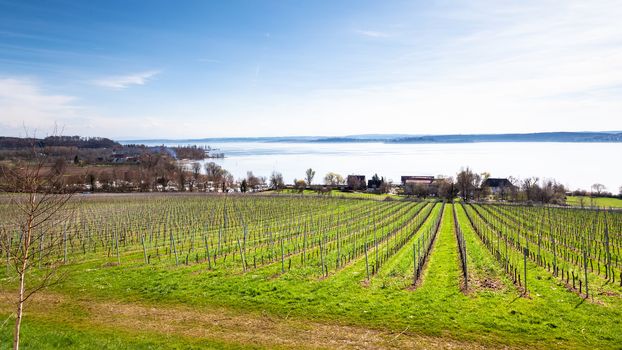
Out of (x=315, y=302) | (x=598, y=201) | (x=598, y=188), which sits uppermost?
(x=598, y=188)

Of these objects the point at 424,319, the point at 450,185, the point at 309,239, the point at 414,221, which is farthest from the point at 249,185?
the point at 424,319

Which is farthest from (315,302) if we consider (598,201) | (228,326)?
(598,201)

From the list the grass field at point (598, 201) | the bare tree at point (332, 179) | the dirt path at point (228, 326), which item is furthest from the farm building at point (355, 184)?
the dirt path at point (228, 326)

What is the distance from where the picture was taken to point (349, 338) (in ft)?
42.3

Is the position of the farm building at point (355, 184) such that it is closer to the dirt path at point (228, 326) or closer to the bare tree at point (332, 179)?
the bare tree at point (332, 179)

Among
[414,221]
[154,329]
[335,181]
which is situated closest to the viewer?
[154,329]

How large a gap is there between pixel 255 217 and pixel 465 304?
32792 millimetres

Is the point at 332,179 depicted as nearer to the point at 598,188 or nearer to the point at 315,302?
the point at 598,188

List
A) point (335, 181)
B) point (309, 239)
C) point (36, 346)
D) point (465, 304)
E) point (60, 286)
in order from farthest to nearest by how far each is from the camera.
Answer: point (335, 181), point (309, 239), point (60, 286), point (465, 304), point (36, 346)

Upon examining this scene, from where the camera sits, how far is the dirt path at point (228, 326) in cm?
1250

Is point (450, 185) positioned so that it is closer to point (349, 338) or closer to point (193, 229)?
point (193, 229)

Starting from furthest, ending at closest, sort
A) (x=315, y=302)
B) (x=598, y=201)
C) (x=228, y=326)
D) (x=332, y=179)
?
(x=332, y=179)
(x=598, y=201)
(x=315, y=302)
(x=228, y=326)

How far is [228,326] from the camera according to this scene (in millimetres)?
13828

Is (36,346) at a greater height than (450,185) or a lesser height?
lesser
